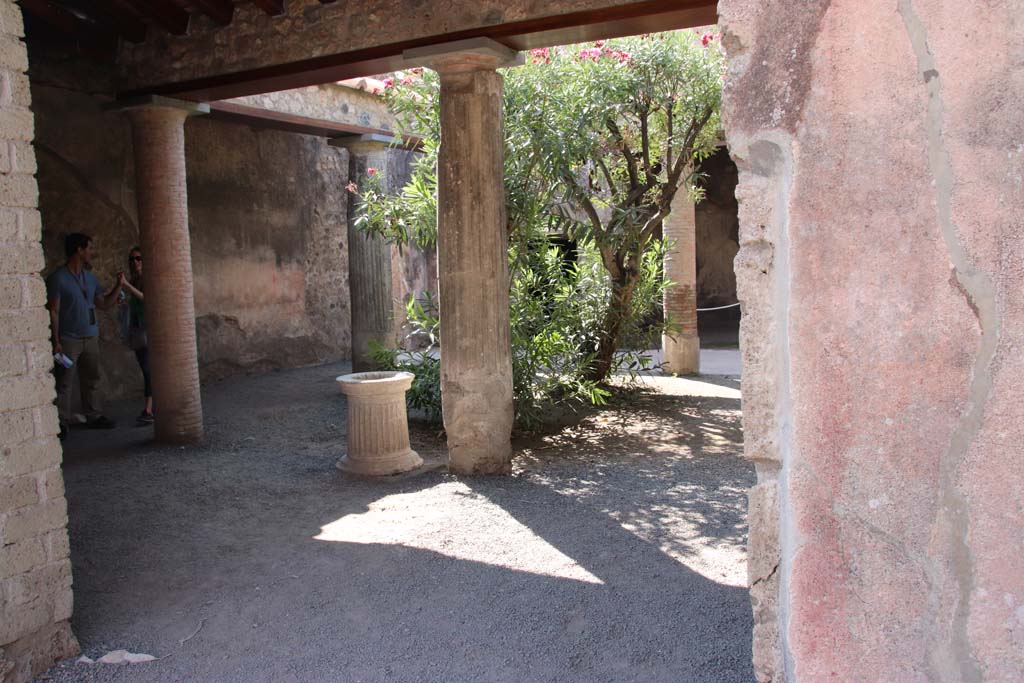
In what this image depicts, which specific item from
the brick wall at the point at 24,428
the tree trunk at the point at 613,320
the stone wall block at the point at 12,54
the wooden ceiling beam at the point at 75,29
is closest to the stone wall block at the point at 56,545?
the brick wall at the point at 24,428

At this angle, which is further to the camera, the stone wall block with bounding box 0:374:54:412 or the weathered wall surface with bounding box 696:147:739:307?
the weathered wall surface with bounding box 696:147:739:307

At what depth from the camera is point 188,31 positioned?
611 centimetres

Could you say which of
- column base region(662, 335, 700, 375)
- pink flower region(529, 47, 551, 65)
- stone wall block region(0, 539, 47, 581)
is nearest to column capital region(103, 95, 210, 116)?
pink flower region(529, 47, 551, 65)

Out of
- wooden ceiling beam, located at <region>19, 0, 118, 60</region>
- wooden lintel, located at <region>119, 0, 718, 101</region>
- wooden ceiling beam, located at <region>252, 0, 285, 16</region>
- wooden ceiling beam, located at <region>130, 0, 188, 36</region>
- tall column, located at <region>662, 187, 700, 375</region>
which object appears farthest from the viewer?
tall column, located at <region>662, 187, 700, 375</region>

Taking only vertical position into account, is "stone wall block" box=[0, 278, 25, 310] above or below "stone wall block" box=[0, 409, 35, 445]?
above

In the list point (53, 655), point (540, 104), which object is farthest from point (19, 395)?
point (540, 104)

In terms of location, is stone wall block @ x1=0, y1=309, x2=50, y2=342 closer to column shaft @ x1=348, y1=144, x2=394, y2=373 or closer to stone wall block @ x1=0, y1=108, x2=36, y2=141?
stone wall block @ x1=0, y1=108, x2=36, y2=141

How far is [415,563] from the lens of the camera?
396 centimetres

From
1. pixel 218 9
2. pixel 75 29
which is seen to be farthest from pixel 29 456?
pixel 75 29

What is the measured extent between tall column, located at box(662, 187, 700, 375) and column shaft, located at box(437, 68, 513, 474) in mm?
4757

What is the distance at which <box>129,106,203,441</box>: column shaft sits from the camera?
251 inches

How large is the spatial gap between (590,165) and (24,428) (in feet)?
18.1

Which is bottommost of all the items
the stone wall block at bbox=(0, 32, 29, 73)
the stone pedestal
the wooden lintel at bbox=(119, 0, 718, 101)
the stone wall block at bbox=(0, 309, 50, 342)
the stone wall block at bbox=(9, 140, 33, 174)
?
the stone pedestal

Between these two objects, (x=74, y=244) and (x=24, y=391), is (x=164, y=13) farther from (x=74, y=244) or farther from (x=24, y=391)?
(x=24, y=391)
